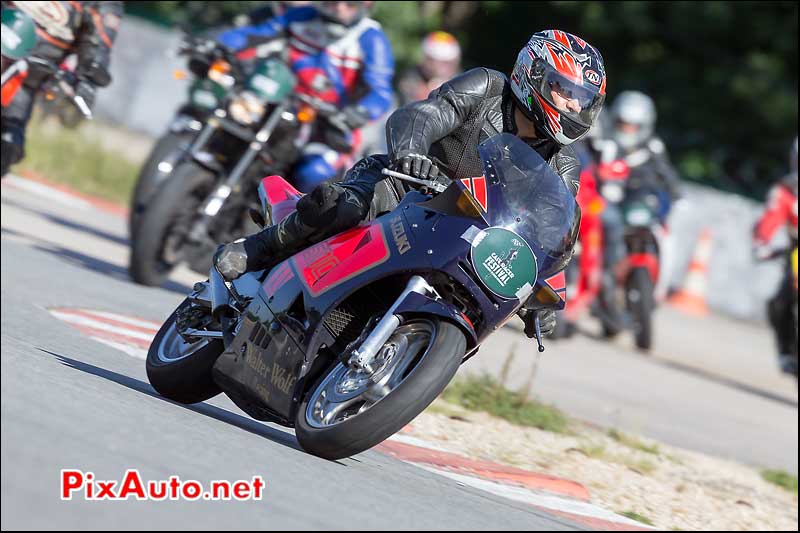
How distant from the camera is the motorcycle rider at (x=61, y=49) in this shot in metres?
10.6

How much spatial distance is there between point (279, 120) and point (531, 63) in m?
4.55

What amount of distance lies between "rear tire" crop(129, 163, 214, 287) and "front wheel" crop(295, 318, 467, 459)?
4.60 metres

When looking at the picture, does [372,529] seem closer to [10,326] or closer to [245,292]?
[245,292]

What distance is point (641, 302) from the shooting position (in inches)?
589

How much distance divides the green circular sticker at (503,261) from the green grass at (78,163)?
11.4 meters

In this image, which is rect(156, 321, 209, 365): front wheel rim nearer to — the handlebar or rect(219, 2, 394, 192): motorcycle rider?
the handlebar

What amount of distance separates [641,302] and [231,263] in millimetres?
8748

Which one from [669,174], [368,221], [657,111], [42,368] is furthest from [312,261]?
[657,111]

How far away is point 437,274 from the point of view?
588 cm

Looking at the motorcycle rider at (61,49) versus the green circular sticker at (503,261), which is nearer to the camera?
the green circular sticker at (503,261)

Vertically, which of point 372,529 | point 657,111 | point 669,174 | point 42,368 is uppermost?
point 657,111

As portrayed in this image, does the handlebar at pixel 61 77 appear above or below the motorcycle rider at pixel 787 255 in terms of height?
below

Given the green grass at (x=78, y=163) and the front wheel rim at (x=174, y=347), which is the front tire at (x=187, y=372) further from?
the green grass at (x=78, y=163)

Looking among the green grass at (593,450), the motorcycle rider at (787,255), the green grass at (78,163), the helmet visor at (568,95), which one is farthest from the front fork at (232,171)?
the green grass at (78,163)
